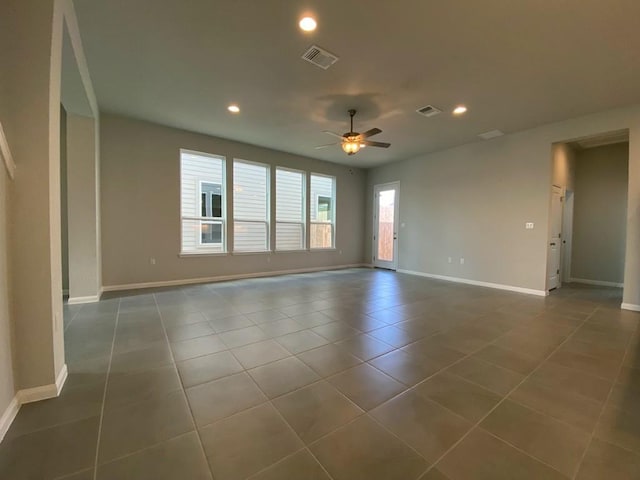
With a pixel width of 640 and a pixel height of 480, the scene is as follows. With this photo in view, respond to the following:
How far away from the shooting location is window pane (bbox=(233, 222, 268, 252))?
246 inches

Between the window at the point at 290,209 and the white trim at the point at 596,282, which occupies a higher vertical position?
the window at the point at 290,209

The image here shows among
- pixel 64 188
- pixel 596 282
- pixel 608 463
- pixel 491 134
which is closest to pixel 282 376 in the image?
pixel 608 463

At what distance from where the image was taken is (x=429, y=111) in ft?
14.0

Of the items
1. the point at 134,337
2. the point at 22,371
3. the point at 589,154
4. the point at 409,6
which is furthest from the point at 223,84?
the point at 589,154

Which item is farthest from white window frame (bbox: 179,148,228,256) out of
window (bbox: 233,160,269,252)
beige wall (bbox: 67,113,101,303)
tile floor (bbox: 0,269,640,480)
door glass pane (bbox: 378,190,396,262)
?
door glass pane (bbox: 378,190,396,262)

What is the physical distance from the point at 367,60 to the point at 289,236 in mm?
4689

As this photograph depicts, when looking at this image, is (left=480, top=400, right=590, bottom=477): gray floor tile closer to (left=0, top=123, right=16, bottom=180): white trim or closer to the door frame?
(left=0, top=123, right=16, bottom=180): white trim

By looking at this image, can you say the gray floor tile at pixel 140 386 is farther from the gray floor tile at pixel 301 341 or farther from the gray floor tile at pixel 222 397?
the gray floor tile at pixel 301 341

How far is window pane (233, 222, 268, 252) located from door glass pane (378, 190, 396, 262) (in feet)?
11.3

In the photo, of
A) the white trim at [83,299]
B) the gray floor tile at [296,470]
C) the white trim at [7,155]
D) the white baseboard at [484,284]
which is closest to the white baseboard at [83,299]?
the white trim at [83,299]

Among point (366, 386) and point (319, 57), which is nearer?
point (366, 386)

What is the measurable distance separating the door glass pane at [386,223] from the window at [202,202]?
4454mm

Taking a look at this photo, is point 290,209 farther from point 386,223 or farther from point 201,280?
point 386,223

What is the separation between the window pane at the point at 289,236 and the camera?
6898 millimetres
